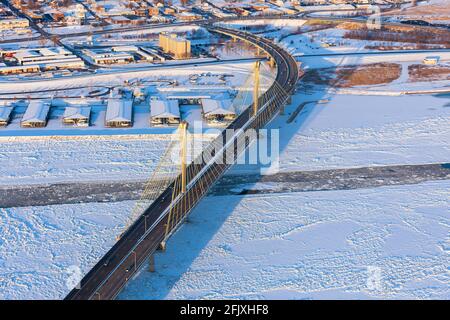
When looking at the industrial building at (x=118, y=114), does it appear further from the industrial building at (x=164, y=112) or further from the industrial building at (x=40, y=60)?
the industrial building at (x=40, y=60)

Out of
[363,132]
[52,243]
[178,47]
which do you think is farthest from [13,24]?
[52,243]

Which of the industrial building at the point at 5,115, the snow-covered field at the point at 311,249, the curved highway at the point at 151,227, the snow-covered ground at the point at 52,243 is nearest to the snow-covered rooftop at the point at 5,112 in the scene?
the industrial building at the point at 5,115

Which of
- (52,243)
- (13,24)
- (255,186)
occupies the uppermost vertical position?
(13,24)

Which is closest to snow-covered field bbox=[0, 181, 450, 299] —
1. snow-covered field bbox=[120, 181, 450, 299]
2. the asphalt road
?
snow-covered field bbox=[120, 181, 450, 299]

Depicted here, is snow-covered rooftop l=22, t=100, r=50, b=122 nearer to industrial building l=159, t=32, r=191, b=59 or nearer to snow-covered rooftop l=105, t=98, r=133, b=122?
snow-covered rooftop l=105, t=98, r=133, b=122

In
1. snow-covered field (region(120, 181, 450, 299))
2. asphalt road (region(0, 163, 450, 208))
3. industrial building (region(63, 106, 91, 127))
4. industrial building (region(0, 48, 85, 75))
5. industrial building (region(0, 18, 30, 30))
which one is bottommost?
snow-covered field (region(120, 181, 450, 299))

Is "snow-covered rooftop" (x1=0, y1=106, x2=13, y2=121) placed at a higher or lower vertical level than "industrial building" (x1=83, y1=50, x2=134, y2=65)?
lower

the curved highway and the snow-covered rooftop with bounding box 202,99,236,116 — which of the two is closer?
the curved highway

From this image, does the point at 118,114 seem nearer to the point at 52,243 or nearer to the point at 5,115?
the point at 5,115
